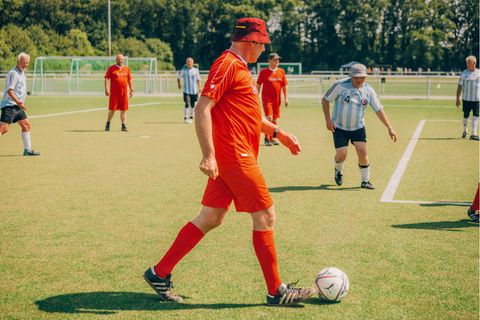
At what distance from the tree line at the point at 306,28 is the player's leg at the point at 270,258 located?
79.7m

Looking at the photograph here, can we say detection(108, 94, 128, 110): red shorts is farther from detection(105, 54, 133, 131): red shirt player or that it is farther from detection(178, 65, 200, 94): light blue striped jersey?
detection(178, 65, 200, 94): light blue striped jersey

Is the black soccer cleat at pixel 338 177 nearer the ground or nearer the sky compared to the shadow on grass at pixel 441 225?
nearer the sky

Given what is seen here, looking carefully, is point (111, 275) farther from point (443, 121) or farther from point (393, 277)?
point (443, 121)

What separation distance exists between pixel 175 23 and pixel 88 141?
270 feet

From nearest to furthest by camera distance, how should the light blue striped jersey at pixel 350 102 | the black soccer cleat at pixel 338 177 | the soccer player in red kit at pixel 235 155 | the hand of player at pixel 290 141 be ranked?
1. the soccer player in red kit at pixel 235 155
2. the hand of player at pixel 290 141
3. the light blue striped jersey at pixel 350 102
4. the black soccer cleat at pixel 338 177

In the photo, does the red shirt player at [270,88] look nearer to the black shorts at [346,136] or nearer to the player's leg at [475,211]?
the black shorts at [346,136]

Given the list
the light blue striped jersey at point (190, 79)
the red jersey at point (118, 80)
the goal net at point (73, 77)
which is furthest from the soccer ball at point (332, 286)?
the goal net at point (73, 77)

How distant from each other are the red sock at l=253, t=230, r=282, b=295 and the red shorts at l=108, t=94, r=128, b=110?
46.3 feet

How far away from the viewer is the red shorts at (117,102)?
59.4 feet

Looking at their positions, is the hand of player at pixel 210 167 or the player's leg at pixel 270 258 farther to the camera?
the player's leg at pixel 270 258

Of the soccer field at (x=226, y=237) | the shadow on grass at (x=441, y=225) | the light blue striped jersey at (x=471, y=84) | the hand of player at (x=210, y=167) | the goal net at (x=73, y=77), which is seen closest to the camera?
the hand of player at (x=210, y=167)

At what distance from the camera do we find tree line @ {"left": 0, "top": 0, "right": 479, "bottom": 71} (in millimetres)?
86062

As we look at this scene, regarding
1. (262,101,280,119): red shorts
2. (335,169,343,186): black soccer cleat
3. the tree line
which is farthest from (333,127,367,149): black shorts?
the tree line

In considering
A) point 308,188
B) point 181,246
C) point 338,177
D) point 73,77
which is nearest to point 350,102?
point 338,177
